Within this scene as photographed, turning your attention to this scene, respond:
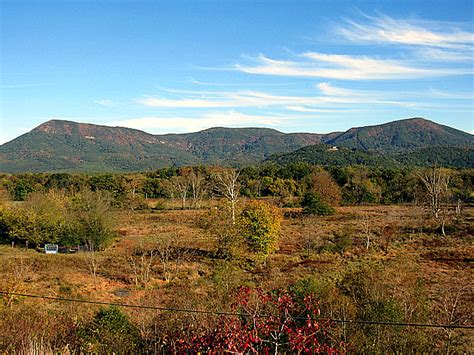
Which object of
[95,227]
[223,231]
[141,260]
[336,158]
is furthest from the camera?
[336,158]

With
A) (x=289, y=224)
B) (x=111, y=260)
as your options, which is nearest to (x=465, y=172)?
(x=289, y=224)

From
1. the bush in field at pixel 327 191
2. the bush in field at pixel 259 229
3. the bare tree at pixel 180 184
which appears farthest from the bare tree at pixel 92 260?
the bare tree at pixel 180 184

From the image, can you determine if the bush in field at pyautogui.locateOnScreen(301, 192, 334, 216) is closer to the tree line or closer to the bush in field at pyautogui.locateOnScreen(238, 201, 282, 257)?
the tree line

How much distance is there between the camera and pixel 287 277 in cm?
2030

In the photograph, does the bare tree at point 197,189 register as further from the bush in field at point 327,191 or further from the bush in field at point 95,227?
the bush in field at point 95,227

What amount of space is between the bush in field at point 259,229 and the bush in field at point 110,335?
15.2m

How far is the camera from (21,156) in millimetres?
190750

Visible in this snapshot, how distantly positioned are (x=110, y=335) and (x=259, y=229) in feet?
53.6

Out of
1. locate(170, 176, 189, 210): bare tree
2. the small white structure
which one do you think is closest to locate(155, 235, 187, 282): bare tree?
the small white structure

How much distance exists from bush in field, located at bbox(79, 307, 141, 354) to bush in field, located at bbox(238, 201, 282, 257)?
1524cm

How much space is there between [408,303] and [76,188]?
6315cm

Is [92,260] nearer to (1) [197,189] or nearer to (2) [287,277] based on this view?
(2) [287,277]

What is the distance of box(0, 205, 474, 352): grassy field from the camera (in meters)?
9.99

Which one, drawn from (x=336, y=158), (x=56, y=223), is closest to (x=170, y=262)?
(x=56, y=223)
